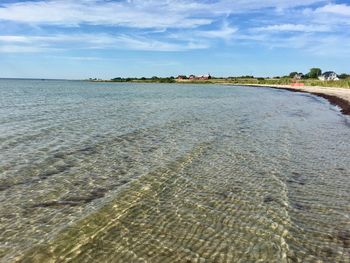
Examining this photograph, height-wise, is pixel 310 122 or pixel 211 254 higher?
pixel 211 254

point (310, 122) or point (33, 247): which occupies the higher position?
point (33, 247)

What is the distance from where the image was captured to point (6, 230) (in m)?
8.86

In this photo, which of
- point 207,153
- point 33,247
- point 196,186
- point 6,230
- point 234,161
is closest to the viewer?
point 33,247

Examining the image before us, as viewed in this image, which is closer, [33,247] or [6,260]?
[6,260]

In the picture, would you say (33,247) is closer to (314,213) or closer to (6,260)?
(6,260)

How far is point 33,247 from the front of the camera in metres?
8.02

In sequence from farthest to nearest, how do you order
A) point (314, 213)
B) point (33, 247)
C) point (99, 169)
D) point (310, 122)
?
point (310, 122), point (99, 169), point (314, 213), point (33, 247)

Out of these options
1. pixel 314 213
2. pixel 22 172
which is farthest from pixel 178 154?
pixel 314 213

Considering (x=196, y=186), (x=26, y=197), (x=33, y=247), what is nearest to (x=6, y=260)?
(x=33, y=247)

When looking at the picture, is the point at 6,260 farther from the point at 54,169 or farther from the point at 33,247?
the point at 54,169

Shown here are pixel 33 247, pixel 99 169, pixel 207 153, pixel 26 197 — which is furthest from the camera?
pixel 207 153

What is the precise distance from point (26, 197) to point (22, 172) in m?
2.83

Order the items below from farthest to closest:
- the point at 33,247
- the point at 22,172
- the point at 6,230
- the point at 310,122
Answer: the point at 310,122 < the point at 22,172 < the point at 6,230 < the point at 33,247

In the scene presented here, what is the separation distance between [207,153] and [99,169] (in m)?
5.53
